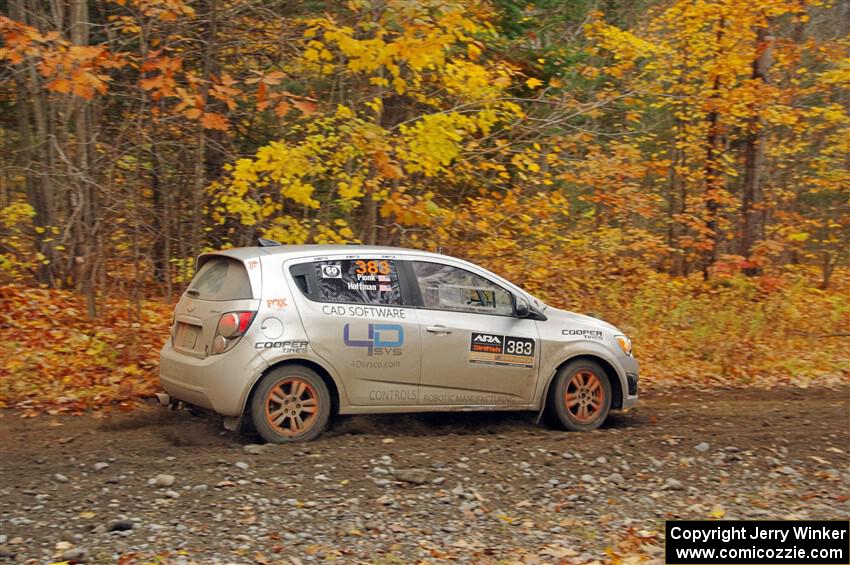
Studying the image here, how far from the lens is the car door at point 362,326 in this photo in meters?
7.89

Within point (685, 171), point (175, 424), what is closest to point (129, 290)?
point (175, 424)

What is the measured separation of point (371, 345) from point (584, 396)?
2315 millimetres

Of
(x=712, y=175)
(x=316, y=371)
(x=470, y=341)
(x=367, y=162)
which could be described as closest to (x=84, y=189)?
(x=367, y=162)

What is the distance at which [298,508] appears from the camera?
6188mm

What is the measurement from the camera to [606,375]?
8.96 m

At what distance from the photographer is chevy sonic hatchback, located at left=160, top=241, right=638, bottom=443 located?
765cm

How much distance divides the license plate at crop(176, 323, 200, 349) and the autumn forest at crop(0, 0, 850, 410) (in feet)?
5.00

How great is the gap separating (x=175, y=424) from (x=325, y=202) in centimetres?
492

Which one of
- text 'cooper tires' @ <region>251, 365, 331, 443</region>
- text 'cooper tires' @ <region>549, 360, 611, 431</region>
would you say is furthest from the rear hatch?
text 'cooper tires' @ <region>549, 360, 611, 431</region>

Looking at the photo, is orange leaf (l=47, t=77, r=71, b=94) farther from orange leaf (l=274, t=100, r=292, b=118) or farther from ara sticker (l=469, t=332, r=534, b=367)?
ara sticker (l=469, t=332, r=534, b=367)

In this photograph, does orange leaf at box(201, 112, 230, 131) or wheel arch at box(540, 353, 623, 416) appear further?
orange leaf at box(201, 112, 230, 131)

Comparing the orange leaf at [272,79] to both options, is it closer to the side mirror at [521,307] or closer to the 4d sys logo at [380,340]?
the 4d sys logo at [380,340]

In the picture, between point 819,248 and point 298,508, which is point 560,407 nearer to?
point 298,508

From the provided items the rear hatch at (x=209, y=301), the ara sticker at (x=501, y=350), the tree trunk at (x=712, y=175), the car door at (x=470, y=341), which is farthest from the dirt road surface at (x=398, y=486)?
the tree trunk at (x=712, y=175)
